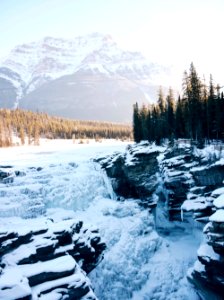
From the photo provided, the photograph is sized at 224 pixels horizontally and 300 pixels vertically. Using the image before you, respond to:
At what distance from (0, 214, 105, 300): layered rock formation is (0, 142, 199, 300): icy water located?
24.9ft

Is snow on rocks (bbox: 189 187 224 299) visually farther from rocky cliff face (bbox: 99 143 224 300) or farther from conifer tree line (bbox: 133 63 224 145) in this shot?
conifer tree line (bbox: 133 63 224 145)

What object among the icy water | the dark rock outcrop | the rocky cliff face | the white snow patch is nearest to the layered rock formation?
the icy water

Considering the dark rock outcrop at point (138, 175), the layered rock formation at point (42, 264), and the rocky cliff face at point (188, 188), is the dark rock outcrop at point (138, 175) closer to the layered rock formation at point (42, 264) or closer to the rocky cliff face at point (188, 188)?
the rocky cliff face at point (188, 188)

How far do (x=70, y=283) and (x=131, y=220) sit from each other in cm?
2198

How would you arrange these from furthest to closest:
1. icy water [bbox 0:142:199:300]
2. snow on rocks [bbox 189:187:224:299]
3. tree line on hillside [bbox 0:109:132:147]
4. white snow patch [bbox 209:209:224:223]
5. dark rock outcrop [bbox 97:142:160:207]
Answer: tree line on hillside [bbox 0:109:132:147] < dark rock outcrop [bbox 97:142:160:207] < icy water [bbox 0:142:199:300] < snow on rocks [bbox 189:187:224:299] < white snow patch [bbox 209:209:224:223]

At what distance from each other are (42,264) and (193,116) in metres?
38.4

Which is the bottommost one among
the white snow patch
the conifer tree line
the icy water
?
the icy water

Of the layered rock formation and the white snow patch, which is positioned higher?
the white snow patch

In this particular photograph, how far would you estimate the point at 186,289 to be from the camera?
34.0 meters

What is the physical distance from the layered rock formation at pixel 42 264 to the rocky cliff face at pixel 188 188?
32.4 feet

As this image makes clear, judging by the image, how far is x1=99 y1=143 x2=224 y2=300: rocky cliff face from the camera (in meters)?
28.0

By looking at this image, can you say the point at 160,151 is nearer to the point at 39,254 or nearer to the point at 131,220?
the point at 131,220

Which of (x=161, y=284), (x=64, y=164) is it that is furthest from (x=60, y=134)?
(x=161, y=284)

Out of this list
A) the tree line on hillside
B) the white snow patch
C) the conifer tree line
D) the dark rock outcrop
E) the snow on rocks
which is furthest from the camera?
the tree line on hillside
